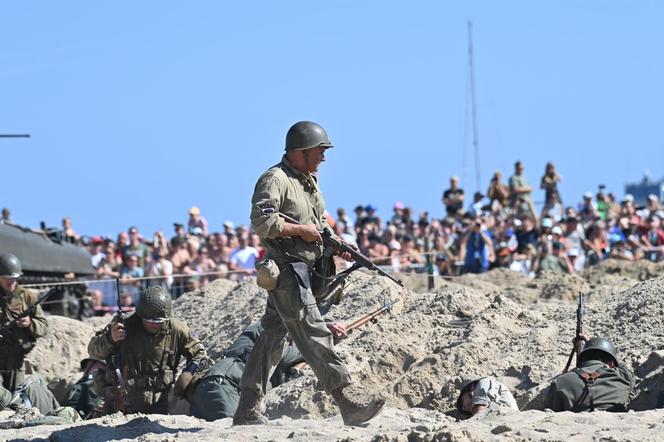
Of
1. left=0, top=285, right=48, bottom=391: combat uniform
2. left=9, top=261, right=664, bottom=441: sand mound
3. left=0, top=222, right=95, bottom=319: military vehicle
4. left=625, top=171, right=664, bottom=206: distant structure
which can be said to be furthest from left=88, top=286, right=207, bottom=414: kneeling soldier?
left=625, top=171, right=664, bottom=206: distant structure

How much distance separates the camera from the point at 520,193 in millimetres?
24312

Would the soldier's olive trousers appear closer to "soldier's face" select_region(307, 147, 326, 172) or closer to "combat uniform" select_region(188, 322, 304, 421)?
"soldier's face" select_region(307, 147, 326, 172)

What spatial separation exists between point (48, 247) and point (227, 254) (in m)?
4.59

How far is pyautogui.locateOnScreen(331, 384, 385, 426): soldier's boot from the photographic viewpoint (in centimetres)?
1027

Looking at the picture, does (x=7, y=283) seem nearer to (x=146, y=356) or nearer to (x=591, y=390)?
(x=146, y=356)

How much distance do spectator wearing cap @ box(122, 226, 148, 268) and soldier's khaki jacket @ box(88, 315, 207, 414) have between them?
10.4 m

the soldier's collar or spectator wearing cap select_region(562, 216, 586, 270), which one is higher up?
spectator wearing cap select_region(562, 216, 586, 270)

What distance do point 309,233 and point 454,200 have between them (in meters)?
14.8

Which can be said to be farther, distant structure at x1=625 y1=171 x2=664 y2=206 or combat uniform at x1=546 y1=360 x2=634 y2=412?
distant structure at x1=625 y1=171 x2=664 y2=206

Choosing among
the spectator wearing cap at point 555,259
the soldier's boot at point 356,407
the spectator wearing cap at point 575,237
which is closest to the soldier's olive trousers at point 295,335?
the soldier's boot at point 356,407

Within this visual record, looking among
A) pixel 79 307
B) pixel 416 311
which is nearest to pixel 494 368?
pixel 416 311

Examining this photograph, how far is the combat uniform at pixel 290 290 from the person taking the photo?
10102 millimetres

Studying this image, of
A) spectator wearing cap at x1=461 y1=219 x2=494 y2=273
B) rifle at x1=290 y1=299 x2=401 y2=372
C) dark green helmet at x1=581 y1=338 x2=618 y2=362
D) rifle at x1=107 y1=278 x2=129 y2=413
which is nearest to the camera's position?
dark green helmet at x1=581 y1=338 x2=618 y2=362

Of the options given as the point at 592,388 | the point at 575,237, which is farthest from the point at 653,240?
the point at 592,388
